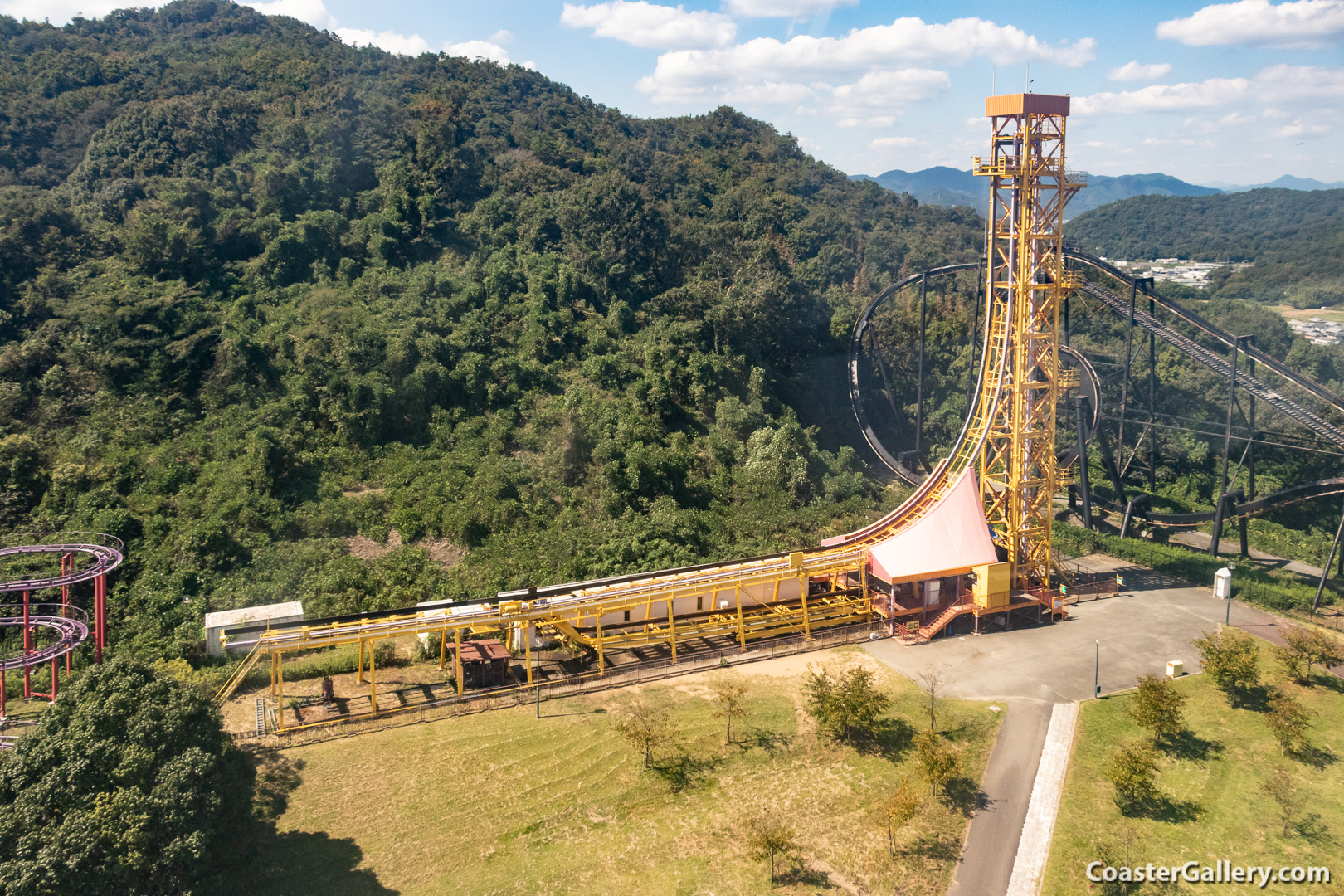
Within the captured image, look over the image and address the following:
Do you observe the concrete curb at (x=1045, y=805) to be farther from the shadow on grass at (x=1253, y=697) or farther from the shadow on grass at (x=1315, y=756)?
the shadow on grass at (x=1315, y=756)

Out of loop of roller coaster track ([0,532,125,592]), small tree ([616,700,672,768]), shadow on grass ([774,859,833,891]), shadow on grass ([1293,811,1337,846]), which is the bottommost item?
shadow on grass ([774,859,833,891])

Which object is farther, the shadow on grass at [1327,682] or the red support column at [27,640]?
the shadow on grass at [1327,682]

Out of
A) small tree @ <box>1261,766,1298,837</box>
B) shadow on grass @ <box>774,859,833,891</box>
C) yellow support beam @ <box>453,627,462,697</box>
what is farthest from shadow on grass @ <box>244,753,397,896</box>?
small tree @ <box>1261,766,1298,837</box>

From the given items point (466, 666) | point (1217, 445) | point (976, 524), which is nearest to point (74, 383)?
point (466, 666)

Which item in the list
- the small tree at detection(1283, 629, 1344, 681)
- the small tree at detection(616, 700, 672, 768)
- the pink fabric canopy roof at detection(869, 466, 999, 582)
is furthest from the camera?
the pink fabric canopy roof at detection(869, 466, 999, 582)

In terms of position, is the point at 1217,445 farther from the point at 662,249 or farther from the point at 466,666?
the point at 466,666

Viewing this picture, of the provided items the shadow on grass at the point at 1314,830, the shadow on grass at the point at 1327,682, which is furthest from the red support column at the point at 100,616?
the shadow on grass at the point at 1327,682

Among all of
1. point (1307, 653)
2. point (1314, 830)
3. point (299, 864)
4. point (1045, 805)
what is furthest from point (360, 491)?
point (1307, 653)

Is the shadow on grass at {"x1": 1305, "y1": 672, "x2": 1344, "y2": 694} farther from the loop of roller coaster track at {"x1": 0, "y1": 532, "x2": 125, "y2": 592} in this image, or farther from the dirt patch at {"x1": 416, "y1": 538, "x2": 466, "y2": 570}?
the loop of roller coaster track at {"x1": 0, "y1": 532, "x2": 125, "y2": 592}
